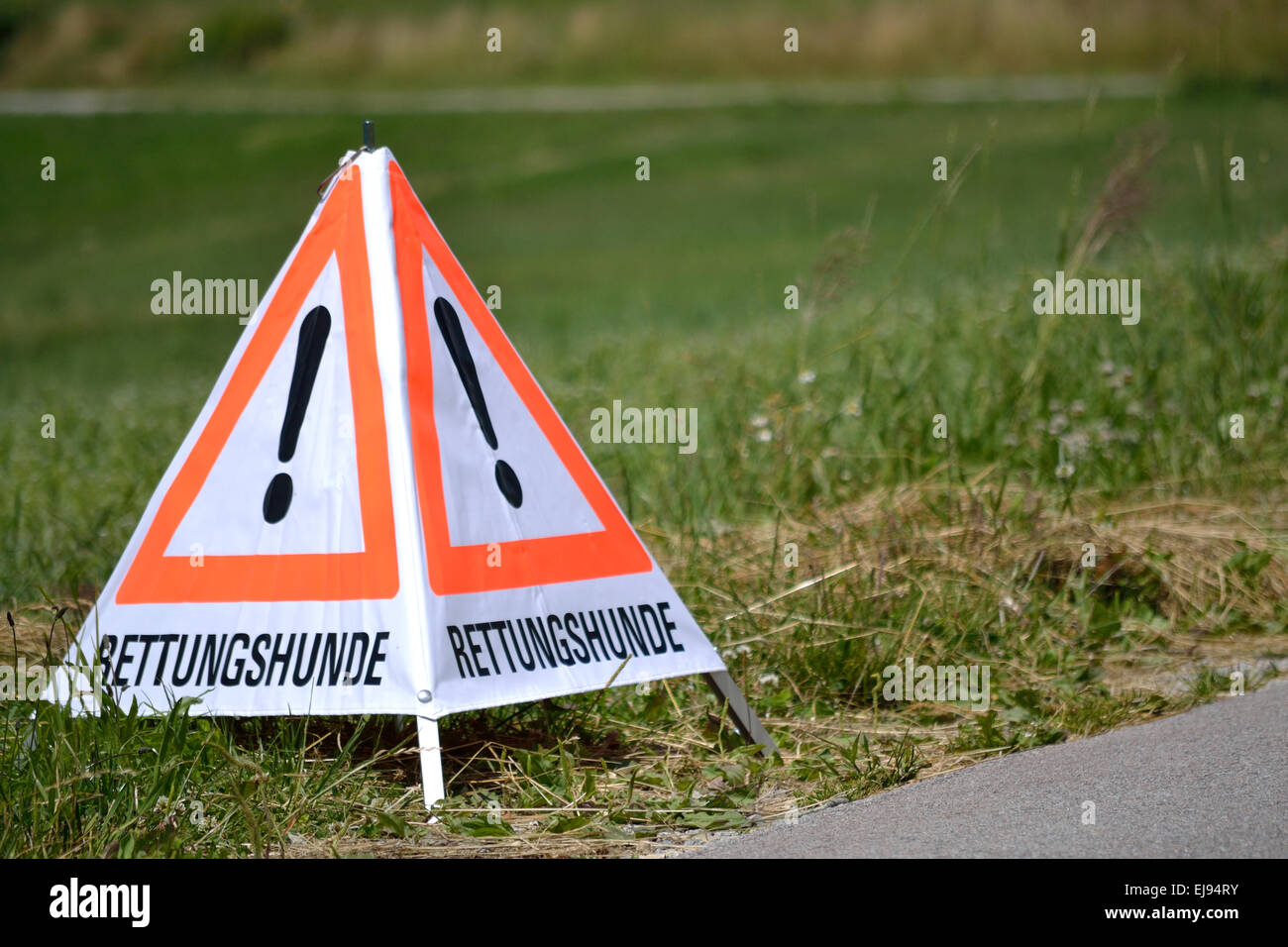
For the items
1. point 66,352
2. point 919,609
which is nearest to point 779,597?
point 919,609

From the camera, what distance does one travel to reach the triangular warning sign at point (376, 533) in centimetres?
362

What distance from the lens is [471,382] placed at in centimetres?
394

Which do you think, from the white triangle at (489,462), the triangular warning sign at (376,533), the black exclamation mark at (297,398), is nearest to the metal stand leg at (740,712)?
the triangular warning sign at (376,533)

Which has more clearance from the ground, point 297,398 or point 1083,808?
point 297,398

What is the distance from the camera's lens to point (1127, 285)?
7.95 metres

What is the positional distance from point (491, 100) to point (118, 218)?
14.5 metres

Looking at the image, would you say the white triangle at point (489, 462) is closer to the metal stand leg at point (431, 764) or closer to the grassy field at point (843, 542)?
the metal stand leg at point (431, 764)

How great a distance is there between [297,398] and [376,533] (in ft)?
1.49

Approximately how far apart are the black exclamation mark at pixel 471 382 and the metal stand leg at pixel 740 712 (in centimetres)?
75

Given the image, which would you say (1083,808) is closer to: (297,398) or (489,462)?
(489,462)

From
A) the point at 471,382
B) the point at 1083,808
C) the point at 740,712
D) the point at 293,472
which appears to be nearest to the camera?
the point at 1083,808

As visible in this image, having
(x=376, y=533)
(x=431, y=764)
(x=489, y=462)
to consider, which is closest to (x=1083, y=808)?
(x=431, y=764)

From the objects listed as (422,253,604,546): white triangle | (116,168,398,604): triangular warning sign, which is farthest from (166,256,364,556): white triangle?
(422,253,604,546): white triangle
